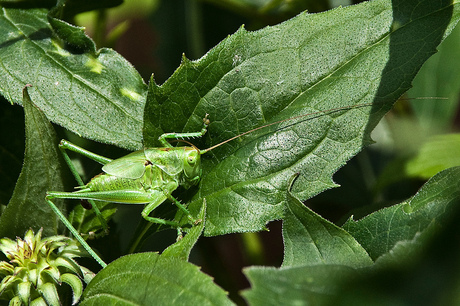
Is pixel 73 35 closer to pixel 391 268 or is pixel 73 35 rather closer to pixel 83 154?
pixel 83 154

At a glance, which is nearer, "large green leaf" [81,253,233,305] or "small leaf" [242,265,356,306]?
"small leaf" [242,265,356,306]

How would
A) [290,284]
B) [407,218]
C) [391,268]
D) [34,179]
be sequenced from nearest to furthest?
[391,268] < [290,284] < [407,218] < [34,179]

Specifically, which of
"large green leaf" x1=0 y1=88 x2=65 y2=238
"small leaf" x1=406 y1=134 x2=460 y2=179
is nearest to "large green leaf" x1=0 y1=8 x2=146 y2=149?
"large green leaf" x1=0 y1=88 x2=65 y2=238

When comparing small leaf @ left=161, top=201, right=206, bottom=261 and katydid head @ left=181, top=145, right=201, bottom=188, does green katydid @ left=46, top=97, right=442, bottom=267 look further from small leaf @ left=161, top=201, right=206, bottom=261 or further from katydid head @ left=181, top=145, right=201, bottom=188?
small leaf @ left=161, top=201, right=206, bottom=261

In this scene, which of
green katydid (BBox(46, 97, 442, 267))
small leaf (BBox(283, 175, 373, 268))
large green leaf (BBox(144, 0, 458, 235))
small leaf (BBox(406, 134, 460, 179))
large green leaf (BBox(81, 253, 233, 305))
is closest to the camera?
large green leaf (BBox(81, 253, 233, 305))

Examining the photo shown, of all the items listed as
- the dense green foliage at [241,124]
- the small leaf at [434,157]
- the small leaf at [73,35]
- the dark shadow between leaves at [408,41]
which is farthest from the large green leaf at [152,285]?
the small leaf at [434,157]

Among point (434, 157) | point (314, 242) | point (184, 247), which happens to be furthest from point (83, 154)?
point (434, 157)

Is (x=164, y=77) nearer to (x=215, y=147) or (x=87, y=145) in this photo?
(x=87, y=145)

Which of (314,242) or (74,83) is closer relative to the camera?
(314,242)
